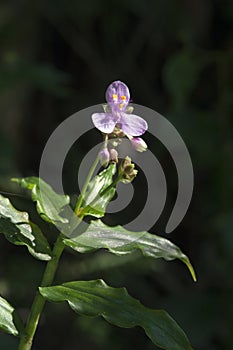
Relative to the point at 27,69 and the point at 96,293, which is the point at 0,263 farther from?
the point at 96,293

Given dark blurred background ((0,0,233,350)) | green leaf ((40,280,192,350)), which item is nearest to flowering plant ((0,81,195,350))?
green leaf ((40,280,192,350))

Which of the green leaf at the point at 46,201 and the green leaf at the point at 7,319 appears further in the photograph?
the green leaf at the point at 46,201

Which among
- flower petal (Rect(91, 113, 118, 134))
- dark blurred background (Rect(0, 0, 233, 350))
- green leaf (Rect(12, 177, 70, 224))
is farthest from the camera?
dark blurred background (Rect(0, 0, 233, 350))

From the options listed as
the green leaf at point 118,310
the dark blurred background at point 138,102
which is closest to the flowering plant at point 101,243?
the green leaf at point 118,310

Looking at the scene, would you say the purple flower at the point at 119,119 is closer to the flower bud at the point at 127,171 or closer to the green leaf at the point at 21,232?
the flower bud at the point at 127,171

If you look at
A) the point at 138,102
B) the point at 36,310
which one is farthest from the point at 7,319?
the point at 138,102

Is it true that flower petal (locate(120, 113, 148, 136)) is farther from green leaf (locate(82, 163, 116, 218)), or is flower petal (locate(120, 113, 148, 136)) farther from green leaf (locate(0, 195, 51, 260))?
green leaf (locate(0, 195, 51, 260))
